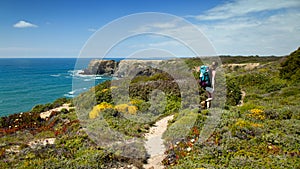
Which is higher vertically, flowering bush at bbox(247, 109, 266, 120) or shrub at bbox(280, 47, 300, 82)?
shrub at bbox(280, 47, 300, 82)

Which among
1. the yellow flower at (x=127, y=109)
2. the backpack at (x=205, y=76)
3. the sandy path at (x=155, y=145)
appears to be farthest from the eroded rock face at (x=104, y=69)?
the backpack at (x=205, y=76)

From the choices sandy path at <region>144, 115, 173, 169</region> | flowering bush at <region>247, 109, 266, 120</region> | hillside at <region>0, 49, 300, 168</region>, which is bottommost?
sandy path at <region>144, 115, 173, 169</region>

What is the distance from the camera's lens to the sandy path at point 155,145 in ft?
26.8

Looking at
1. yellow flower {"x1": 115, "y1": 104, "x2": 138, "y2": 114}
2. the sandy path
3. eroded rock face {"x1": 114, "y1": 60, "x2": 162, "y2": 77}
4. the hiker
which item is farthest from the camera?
eroded rock face {"x1": 114, "y1": 60, "x2": 162, "y2": 77}

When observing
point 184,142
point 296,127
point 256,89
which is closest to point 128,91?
point 184,142

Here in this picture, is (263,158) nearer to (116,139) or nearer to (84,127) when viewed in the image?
(116,139)

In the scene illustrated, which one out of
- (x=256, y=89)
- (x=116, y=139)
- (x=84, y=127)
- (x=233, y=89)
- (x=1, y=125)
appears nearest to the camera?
(x=116, y=139)

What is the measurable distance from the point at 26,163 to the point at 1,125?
473 inches

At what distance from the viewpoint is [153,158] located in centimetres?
861

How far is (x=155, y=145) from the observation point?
9891 mm

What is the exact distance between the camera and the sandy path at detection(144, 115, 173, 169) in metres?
8.16

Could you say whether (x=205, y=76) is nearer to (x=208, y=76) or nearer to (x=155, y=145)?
(x=208, y=76)

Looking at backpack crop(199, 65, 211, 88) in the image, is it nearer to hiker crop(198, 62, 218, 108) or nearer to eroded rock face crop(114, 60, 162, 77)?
hiker crop(198, 62, 218, 108)

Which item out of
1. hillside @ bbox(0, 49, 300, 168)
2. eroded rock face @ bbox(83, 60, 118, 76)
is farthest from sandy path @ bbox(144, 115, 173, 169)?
eroded rock face @ bbox(83, 60, 118, 76)
